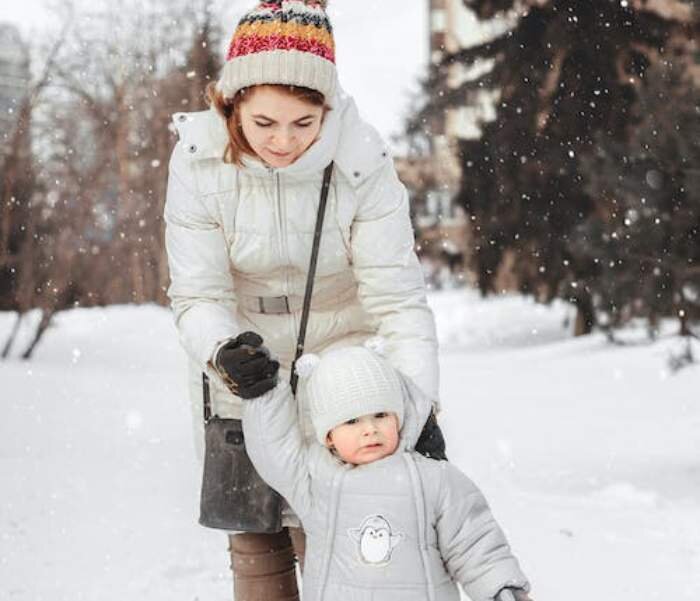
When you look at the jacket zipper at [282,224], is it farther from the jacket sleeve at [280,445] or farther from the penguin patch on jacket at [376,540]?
the penguin patch on jacket at [376,540]

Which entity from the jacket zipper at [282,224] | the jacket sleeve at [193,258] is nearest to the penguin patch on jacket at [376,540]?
the jacket sleeve at [193,258]

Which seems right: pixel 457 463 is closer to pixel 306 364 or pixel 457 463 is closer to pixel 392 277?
pixel 392 277

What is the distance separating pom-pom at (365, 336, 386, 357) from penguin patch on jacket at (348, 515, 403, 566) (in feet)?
1.33

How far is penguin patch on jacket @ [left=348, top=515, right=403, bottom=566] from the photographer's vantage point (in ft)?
8.39

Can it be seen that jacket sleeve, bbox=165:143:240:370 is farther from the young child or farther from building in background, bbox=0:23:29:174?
building in background, bbox=0:23:29:174

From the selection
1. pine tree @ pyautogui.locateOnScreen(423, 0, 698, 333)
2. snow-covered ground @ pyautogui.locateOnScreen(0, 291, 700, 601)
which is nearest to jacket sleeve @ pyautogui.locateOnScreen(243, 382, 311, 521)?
snow-covered ground @ pyautogui.locateOnScreen(0, 291, 700, 601)

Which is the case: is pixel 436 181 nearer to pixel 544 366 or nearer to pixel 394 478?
pixel 544 366

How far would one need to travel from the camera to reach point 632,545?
19.2 ft

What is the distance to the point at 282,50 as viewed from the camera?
8.61ft

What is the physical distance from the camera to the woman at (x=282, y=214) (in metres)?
2.65

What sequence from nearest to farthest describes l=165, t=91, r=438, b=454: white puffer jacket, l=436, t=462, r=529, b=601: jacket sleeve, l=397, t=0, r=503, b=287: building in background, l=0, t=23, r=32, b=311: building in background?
l=436, t=462, r=529, b=601: jacket sleeve
l=165, t=91, r=438, b=454: white puffer jacket
l=0, t=23, r=32, b=311: building in background
l=397, t=0, r=503, b=287: building in background

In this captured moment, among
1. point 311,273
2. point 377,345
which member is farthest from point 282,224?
point 377,345

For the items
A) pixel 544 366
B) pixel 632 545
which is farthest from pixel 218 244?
pixel 544 366

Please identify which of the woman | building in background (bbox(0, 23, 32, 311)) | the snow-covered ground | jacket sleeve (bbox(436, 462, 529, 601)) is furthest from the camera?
building in background (bbox(0, 23, 32, 311))
